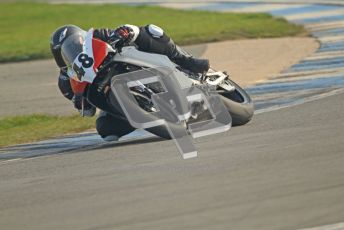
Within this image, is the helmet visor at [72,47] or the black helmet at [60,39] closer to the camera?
the helmet visor at [72,47]

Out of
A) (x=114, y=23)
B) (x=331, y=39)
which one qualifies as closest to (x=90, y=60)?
(x=331, y=39)

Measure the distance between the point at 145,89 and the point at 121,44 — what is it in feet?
1.74

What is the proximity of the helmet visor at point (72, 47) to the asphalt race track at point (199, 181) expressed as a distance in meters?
0.84

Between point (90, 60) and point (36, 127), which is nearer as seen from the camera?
point (90, 60)

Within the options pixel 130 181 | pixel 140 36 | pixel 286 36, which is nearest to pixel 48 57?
pixel 286 36

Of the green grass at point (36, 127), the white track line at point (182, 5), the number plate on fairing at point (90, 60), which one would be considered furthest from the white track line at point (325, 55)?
the white track line at point (182, 5)

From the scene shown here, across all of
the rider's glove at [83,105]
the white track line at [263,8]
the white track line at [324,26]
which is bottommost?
the white track line at [263,8]

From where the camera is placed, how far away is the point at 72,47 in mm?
10078

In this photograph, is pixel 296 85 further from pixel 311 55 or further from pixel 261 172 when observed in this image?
pixel 261 172

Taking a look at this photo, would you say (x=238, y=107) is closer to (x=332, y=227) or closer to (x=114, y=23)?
(x=332, y=227)

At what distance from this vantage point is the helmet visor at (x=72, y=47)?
10.0m

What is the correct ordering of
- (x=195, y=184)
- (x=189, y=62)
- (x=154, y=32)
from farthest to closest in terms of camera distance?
(x=189, y=62)
(x=154, y=32)
(x=195, y=184)

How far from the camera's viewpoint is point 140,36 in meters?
9.97

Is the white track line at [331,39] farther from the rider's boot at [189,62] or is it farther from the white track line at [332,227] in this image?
the white track line at [332,227]
